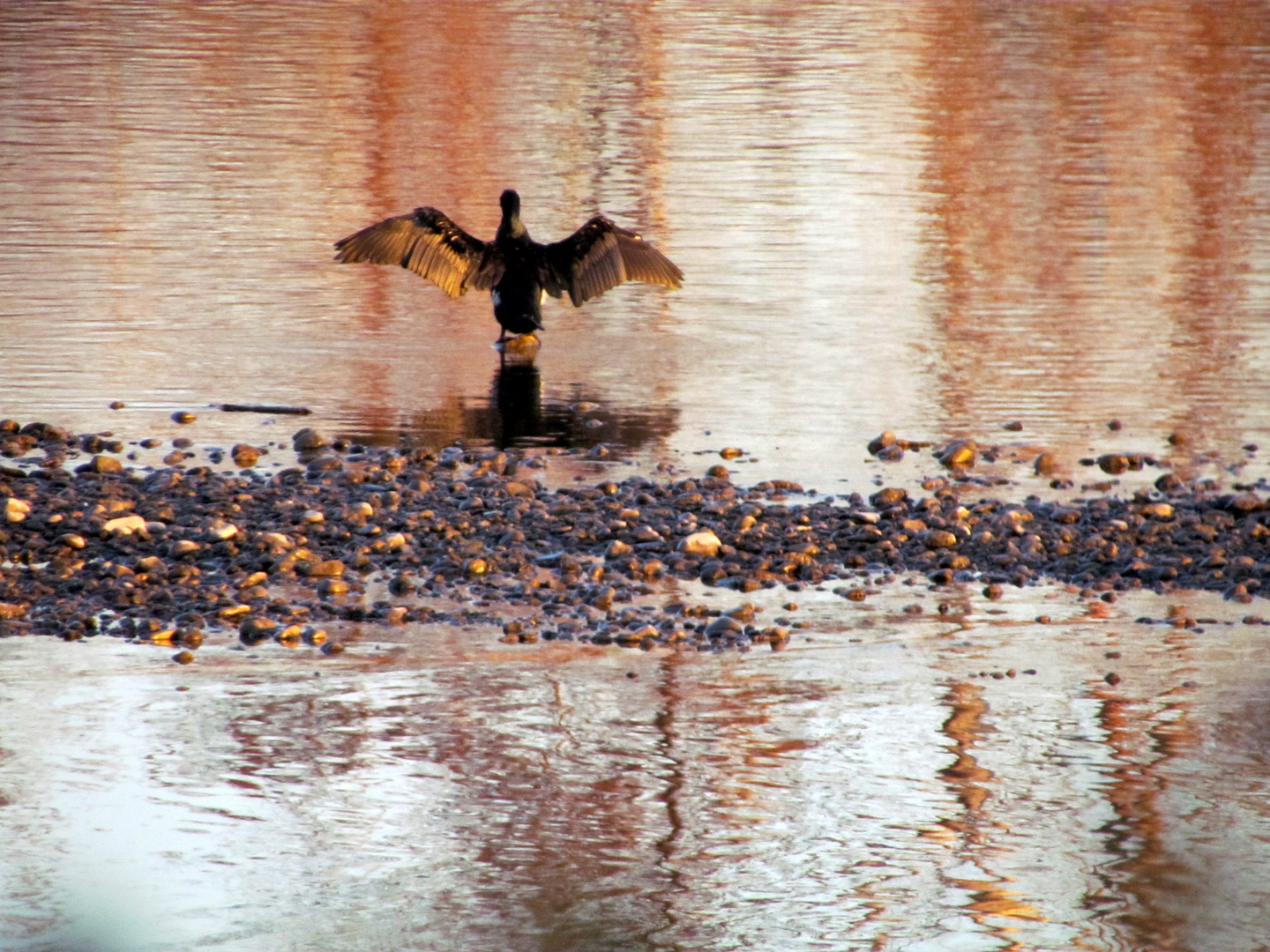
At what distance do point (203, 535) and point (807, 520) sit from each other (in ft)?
8.44

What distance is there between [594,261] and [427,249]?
1.08 metres

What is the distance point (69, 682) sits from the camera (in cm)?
→ 653

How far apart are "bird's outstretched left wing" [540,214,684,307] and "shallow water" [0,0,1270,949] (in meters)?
0.50

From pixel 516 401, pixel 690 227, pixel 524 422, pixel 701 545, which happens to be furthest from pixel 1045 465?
pixel 690 227

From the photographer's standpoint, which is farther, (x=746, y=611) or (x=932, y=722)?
(x=746, y=611)

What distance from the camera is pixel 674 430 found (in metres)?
10.1

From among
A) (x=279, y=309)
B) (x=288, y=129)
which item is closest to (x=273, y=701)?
(x=279, y=309)

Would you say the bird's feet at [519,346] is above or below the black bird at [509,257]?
below

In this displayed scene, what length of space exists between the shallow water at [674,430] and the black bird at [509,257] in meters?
0.40

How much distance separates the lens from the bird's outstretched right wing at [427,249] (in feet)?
40.0

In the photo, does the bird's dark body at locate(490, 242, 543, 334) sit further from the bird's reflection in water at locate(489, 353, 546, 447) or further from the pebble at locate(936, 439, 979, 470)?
the pebble at locate(936, 439, 979, 470)

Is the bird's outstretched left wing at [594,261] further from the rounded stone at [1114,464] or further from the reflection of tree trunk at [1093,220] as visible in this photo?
the rounded stone at [1114,464]

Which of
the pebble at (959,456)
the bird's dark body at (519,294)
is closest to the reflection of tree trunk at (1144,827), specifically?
the pebble at (959,456)

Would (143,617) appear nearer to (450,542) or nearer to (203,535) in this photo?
(203,535)
